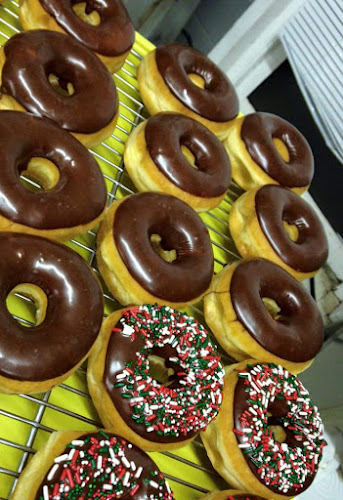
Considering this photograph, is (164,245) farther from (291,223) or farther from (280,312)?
(291,223)

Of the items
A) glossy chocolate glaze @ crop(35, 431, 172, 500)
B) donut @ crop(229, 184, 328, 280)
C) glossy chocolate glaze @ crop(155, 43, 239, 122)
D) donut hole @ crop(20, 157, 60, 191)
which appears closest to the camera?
glossy chocolate glaze @ crop(35, 431, 172, 500)

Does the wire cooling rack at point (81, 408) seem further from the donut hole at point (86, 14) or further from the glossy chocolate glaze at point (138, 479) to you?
the donut hole at point (86, 14)

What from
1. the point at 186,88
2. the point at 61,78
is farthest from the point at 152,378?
the point at 186,88

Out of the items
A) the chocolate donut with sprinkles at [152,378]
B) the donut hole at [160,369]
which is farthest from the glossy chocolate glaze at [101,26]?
the donut hole at [160,369]

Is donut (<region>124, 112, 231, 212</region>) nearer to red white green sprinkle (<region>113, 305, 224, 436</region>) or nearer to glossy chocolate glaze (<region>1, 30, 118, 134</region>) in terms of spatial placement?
glossy chocolate glaze (<region>1, 30, 118, 134</region>)

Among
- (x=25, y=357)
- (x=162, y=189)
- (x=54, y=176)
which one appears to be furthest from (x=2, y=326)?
(x=162, y=189)

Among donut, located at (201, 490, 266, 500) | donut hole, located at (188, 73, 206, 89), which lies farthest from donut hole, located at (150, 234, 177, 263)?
donut hole, located at (188, 73, 206, 89)
